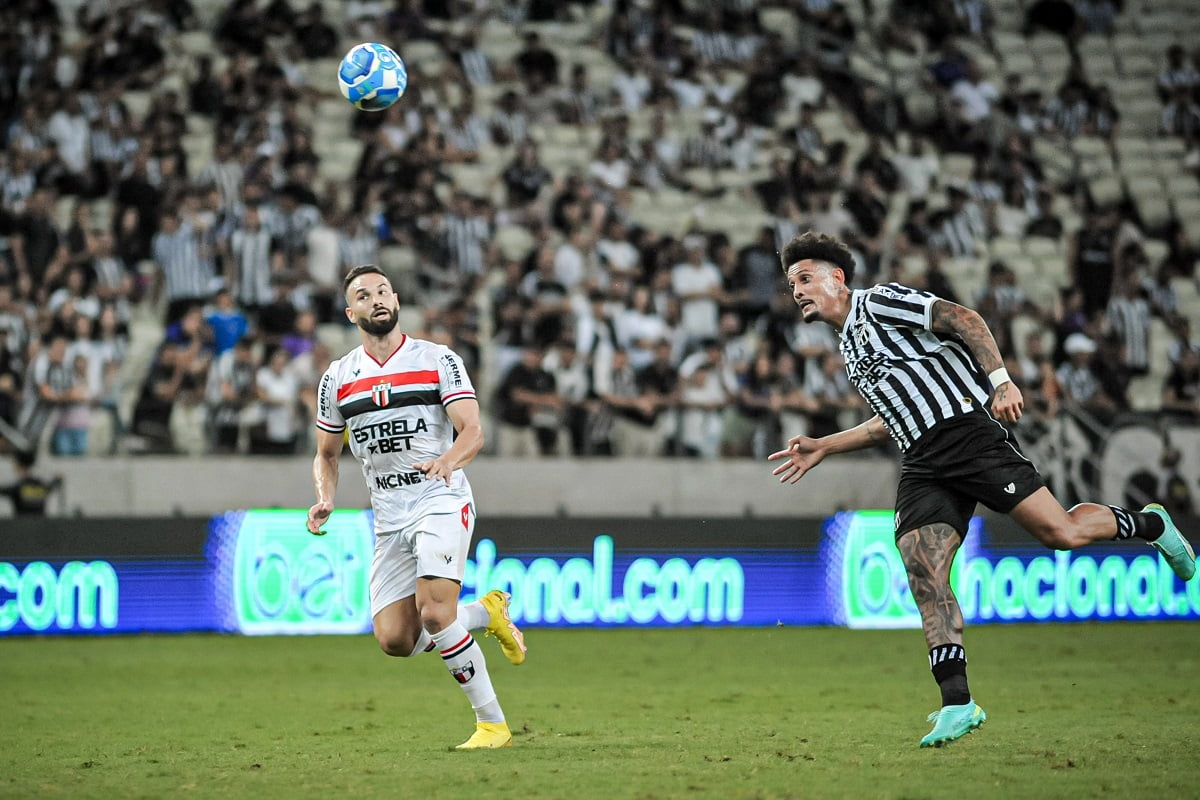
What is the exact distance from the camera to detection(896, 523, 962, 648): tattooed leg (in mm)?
7355

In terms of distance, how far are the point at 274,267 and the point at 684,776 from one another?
11324mm

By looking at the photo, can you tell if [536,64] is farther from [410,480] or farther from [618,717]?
[410,480]

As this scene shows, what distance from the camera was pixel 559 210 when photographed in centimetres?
1883

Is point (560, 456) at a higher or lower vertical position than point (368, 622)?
higher

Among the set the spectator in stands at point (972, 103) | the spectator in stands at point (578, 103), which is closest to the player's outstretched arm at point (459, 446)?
the spectator in stands at point (578, 103)

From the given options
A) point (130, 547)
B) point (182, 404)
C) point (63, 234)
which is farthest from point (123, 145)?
point (130, 547)

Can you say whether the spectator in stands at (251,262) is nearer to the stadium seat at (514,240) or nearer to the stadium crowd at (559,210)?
the stadium crowd at (559,210)

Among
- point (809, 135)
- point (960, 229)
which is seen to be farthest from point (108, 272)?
point (960, 229)

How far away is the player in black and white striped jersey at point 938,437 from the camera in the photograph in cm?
732

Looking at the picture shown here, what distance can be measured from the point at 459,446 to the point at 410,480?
450mm

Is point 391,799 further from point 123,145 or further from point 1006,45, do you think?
point 1006,45

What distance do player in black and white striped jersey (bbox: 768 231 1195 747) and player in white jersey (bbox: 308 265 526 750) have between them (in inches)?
73.8

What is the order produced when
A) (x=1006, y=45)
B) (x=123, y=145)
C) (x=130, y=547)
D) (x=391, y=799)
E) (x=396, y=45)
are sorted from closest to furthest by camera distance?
(x=391, y=799) < (x=130, y=547) < (x=123, y=145) < (x=396, y=45) < (x=1006, y=45)

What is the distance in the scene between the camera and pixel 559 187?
1952 cm
